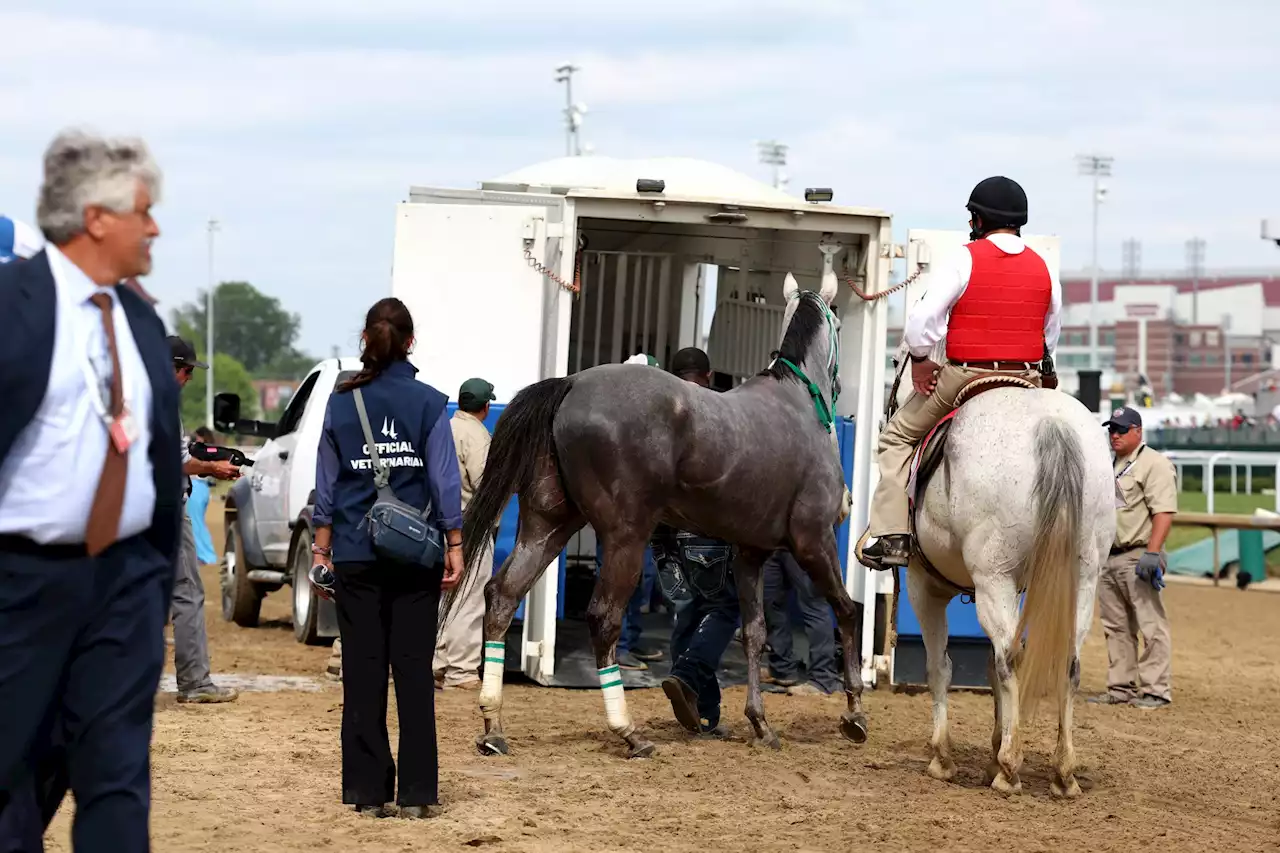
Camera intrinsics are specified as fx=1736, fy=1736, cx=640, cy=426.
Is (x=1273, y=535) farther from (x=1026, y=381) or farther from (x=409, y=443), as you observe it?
(x=409, y=443)

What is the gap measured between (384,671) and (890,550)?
8.61 ft

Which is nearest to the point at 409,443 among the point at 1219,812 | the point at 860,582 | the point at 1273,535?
the point at 1219,812

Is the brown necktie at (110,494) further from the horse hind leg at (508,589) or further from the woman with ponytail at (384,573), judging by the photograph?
the horse hind leg at (508,589)

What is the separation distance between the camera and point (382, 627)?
6461mm

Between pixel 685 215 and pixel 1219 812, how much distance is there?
491 cm

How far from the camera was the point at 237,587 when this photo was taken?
14938mm

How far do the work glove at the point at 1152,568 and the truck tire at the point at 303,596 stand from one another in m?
5.74

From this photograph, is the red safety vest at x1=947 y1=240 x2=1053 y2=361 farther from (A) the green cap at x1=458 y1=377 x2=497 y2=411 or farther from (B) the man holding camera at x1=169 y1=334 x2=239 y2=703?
(B) the man holding camera at x1=169 y1=334 x2=239 y2=703

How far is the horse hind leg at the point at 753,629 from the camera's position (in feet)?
29.2

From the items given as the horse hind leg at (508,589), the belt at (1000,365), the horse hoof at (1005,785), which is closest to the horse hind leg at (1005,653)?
the horse hoof at (1005,785)

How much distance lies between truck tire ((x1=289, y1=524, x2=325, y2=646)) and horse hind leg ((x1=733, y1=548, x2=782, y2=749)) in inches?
171

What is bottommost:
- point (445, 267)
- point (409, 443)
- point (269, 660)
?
point (269, 660)

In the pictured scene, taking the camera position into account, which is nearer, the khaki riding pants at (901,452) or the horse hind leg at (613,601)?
the khaki riding pants at (901,452)

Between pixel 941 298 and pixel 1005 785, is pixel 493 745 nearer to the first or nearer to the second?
pixel 1005 785
